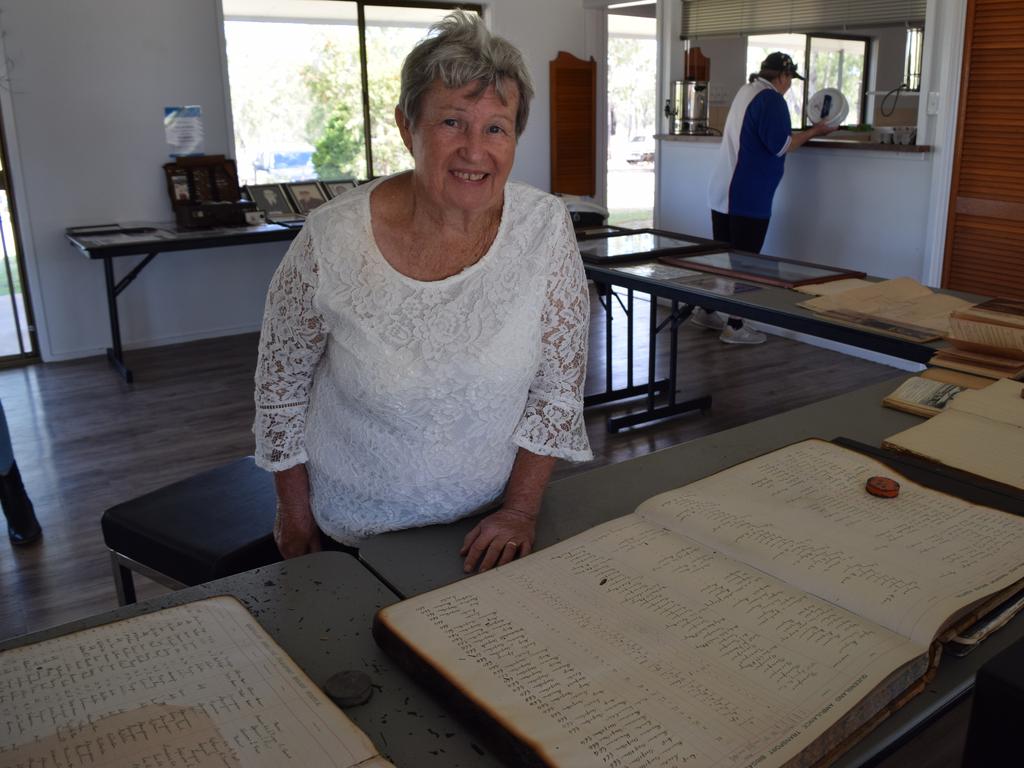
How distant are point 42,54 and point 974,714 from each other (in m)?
5.58

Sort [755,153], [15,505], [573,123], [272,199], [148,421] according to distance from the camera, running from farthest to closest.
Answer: [573,123] → [272,199] → [755,153] → [148,421] → [15,505]

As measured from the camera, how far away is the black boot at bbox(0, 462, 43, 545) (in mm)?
3092

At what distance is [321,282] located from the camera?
138 cm

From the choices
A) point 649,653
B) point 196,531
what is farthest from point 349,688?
point 196,531

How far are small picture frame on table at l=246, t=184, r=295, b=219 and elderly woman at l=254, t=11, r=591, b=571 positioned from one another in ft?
14.9

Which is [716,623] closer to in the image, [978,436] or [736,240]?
[978,436]

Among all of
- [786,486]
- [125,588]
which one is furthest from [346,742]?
[125,588]

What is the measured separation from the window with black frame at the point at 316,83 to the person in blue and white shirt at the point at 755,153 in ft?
6.61

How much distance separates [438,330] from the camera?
1.37 meters

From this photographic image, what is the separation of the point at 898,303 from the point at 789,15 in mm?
3380

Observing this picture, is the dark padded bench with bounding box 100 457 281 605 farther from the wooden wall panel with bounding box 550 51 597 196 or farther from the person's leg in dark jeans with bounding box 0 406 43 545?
the wooden wall panel with bounding box 550 51 597 196

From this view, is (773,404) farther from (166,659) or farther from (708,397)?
(166,659)

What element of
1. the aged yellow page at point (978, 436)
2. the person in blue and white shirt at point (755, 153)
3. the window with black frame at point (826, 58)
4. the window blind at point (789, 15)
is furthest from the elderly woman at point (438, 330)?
the window with black frame at point (826, 58)

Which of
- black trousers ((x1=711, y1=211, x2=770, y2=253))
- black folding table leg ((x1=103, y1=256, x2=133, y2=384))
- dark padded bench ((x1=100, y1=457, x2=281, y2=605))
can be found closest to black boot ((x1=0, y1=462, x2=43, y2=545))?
dark padded bench ((x1=100, y1=457, x2=281, y2=605))
